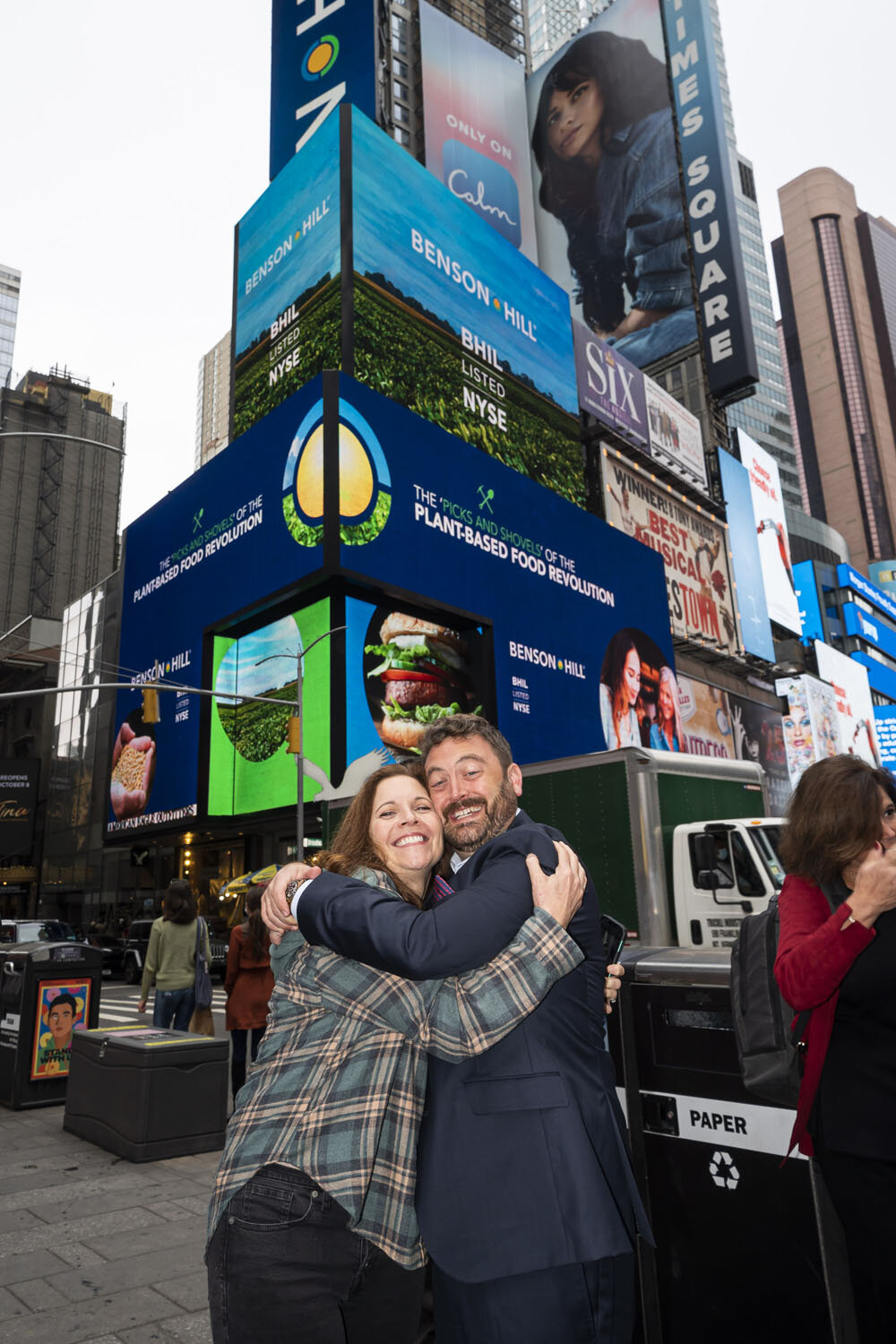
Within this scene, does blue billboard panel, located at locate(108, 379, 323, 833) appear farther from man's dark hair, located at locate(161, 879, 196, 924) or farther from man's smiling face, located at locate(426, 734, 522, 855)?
man's smiling face, located at locate(426, 734, 522, 855)

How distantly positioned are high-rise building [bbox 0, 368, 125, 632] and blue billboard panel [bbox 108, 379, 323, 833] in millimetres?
39706

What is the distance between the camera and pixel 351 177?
3375 centimetres

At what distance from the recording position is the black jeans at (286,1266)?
5.96 ft

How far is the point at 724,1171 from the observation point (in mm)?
3051

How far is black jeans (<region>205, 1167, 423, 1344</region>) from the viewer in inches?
71.6

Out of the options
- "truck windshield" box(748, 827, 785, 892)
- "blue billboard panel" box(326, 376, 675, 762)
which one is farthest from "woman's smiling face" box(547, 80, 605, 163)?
"truck windshield" box(748, 827, 785, 892)

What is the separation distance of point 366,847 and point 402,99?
242ft

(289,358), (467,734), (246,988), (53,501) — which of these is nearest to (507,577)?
(289,358)

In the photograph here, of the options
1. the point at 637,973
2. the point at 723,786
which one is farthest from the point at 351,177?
the point at 637,973

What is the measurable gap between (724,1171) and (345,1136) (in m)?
1.81

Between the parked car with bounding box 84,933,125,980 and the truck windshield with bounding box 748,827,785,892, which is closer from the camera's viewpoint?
the truck windshield with bounding box 748,827,785,892

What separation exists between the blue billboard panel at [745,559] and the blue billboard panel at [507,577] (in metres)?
18.1

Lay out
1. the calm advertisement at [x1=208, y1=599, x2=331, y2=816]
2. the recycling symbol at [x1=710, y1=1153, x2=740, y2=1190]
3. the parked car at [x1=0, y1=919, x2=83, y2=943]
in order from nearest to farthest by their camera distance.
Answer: the recycling symbol at [x1=710, y1=1153, x2=740, y2=1190] < the parked car at [x1=0, y1=919, x2=83, y2=943] < the calm advertisement at [x1=208, y1=599, x2=331, y2=816]

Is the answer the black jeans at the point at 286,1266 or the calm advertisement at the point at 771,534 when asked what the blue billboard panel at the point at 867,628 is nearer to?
the calm advertisement at the point at 771,534
